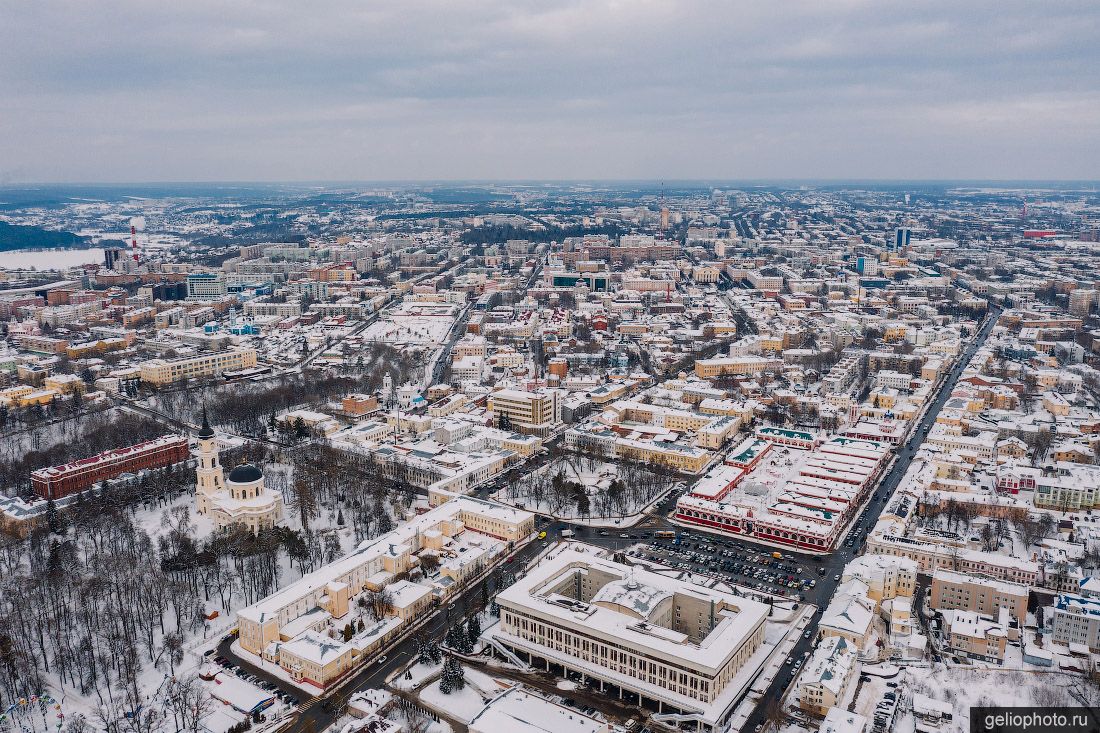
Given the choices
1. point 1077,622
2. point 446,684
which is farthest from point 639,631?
point 1077,622

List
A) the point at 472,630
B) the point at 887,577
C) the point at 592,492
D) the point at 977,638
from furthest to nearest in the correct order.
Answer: the point at 592,492, the point at 887,577, the point at 472,630, the point at 977,638

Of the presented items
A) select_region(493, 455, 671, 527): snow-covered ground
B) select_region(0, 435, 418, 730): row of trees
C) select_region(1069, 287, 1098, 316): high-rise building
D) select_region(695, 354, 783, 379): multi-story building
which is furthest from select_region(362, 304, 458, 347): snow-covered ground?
select_region(1069, 287, 1098, 316): high-rise building

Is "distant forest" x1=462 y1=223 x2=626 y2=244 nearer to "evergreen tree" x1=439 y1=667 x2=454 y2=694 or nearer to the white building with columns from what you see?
the white building with columns

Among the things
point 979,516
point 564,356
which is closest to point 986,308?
point 564,356

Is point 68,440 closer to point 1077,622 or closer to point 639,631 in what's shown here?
point 639,631

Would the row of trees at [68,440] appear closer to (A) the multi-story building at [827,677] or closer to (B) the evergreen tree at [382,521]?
(B) the evergreen tree at [382,521]

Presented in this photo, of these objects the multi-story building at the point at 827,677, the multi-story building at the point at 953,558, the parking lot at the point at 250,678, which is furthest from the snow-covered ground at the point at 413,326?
the multi-story building at the point at 827,677
